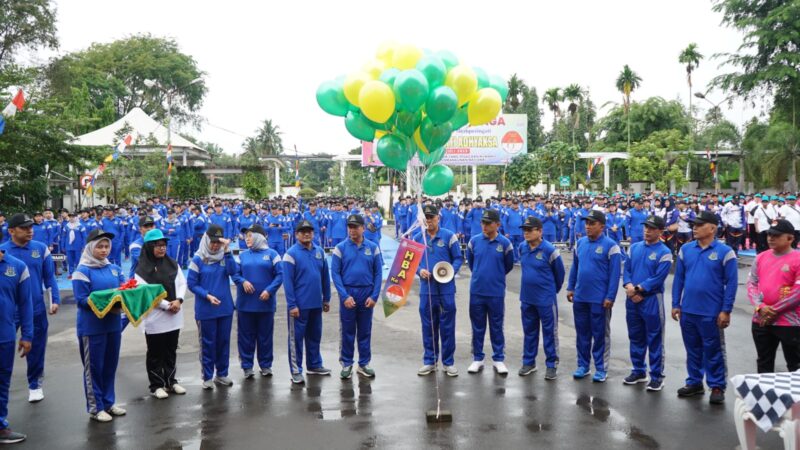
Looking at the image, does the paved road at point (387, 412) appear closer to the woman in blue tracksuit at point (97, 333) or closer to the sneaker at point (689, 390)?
the sneaker at point (689, 390)

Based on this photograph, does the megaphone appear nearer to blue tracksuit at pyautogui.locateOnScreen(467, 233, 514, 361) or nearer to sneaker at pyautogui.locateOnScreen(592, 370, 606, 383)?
blue tracksuit at pyautogui.locateOnScreen(467, 233, 514, 361)

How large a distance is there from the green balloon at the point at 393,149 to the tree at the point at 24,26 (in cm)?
2458

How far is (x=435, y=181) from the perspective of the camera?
738 centimetres

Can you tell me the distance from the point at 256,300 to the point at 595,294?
3670 mm

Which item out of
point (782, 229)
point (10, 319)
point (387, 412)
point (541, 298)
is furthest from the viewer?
point (541, 298)

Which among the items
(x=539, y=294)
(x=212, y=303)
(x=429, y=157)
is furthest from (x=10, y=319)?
(x=539, y=294)

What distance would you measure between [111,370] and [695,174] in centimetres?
4481

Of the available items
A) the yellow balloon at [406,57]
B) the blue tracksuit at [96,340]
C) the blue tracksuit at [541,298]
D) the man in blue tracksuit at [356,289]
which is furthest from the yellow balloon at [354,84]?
the blue tracksuit at [96,340]

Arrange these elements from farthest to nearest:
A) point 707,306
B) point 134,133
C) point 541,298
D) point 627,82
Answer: point 627,82, point 134,133, point 541,298, point 707,306

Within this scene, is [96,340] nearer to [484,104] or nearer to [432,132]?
[432,132]

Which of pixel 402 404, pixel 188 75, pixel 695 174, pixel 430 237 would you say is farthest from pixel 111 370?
pixel 188 75

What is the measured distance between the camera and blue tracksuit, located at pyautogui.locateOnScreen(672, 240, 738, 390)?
232 inches

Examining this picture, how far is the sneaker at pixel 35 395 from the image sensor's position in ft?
20.3

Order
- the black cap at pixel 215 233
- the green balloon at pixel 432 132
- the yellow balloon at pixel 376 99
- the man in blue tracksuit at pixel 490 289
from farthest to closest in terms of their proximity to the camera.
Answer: the man in blue tracksuit at pixel 490 289
the green balloon at pixel 432 132
the black cap at pixel 215 233
the yellow balloon at pixel 376 99
